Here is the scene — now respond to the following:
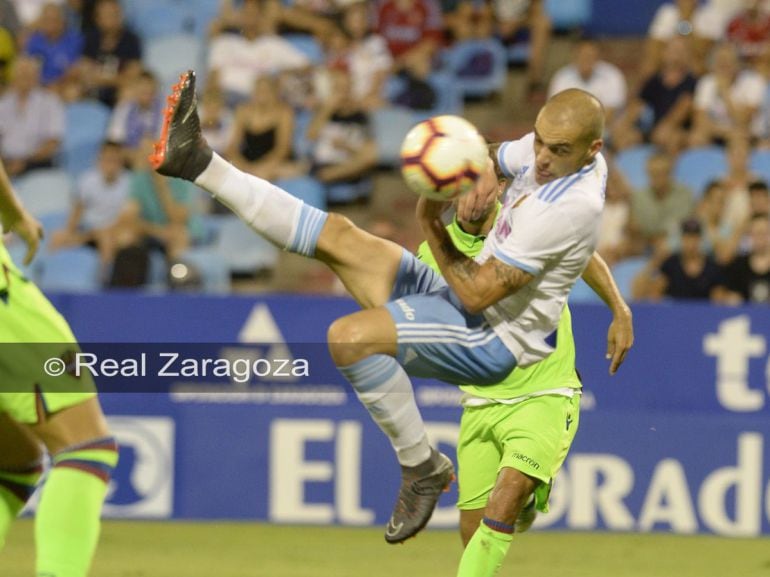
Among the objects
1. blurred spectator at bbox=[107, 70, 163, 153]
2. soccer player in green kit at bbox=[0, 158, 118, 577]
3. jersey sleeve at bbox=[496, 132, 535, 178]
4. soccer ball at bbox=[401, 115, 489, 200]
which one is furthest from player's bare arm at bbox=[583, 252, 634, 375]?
blurred spectator at bbox=[107, 70, 163, 153]

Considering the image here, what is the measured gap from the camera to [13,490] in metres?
5.43

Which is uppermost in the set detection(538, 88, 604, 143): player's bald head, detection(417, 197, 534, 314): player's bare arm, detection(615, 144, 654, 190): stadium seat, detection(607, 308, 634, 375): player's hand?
detection(538, 88, 604, 143): player's bald head

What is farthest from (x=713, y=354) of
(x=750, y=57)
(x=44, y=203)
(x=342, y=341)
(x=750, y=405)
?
(x=44, y=203)

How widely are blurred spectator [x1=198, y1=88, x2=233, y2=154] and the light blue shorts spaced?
6497mm

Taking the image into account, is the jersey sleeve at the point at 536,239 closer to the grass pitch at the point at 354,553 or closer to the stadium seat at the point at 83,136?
the grass pitch at the point at 354,553

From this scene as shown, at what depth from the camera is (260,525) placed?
9.82 m

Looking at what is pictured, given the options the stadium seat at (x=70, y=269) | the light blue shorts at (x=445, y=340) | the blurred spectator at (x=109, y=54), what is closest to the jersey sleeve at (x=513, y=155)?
the light blue shorts at (x=445, y=340)

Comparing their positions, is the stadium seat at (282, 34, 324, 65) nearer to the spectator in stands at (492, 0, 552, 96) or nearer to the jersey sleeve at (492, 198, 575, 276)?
the spectator in stands at (492, 0, 552, 96)

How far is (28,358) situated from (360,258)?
1.46 meters

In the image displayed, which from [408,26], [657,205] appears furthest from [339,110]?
[657,205]

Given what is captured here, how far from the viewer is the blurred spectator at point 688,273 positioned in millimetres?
10711

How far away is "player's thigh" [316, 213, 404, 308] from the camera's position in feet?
19.1

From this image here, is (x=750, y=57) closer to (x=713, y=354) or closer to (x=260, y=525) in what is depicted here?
(x=713, y=354)

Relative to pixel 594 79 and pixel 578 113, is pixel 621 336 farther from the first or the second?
pixel 594 79
